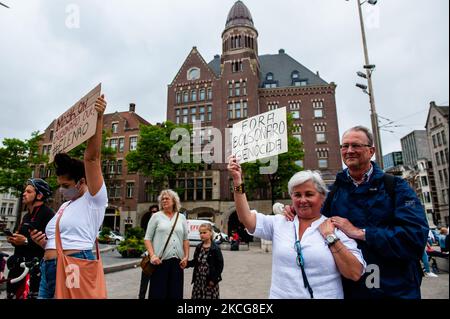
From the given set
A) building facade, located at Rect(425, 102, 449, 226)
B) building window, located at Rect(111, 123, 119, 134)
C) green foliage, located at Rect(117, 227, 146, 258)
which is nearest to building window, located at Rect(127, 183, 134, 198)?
building window, located at Rect(111, 123, 119, 134)

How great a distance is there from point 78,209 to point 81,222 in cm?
12

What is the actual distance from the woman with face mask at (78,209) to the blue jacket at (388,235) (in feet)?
6.60

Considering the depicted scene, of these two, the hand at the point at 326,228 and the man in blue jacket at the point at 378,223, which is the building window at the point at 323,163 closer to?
the man in blue jacket at the point at 378,223

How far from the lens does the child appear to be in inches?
176

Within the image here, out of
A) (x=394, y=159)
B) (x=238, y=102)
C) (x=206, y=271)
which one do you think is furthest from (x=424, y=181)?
(x=206, y=271)

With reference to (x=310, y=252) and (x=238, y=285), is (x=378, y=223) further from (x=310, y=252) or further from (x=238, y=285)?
(x=238, y=285)

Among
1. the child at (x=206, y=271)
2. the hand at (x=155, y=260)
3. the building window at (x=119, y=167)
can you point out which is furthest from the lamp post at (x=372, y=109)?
the building window at (x=119, y=167)

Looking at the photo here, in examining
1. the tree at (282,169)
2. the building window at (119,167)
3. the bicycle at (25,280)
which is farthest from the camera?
the building window at (119,167)

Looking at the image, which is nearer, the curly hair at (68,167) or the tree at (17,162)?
the curly hair at (68,167)

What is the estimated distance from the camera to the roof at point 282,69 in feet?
135

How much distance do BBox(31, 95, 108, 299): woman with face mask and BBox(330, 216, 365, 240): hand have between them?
192 cm

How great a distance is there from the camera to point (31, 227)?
3.18m

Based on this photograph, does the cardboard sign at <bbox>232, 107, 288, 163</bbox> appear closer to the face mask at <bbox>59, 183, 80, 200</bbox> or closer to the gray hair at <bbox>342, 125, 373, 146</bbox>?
the gray hair at <bbox>342, 125, 373, 146</bbox>

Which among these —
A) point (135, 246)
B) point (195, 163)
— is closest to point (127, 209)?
point (195, 163)
